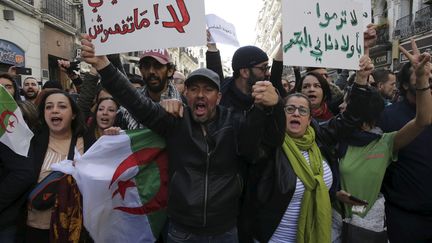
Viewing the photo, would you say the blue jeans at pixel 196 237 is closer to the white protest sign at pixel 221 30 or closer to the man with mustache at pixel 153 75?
the man with mustache at pixel 153 75

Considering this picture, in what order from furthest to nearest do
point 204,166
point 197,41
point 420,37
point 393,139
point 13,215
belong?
point 420,37, point 393,139, point 13,215, point 197,41, point 204,166

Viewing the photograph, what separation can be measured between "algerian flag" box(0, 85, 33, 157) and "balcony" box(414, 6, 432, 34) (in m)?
18.7

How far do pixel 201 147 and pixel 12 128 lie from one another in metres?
1.31

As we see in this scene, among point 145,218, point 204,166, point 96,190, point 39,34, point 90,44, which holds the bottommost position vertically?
point 145,218

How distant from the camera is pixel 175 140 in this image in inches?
93.6

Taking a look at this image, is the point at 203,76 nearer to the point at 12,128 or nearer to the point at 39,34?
the point at 12,128

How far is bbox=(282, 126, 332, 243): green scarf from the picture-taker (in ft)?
8.23

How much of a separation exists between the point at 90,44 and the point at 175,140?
79 cm

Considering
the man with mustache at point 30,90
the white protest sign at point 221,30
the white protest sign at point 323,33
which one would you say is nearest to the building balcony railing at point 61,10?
the man with mustache at point 30,90

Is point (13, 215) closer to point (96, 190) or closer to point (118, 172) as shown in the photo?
point (96, 190)

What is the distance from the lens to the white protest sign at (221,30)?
3896mm

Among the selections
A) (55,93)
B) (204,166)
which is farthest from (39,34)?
(204,166)

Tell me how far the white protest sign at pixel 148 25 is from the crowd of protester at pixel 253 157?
0.69ft

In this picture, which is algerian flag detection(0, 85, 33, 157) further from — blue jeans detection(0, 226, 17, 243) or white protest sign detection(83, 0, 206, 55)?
white protest sign detection(83, 0, 206, 55)
